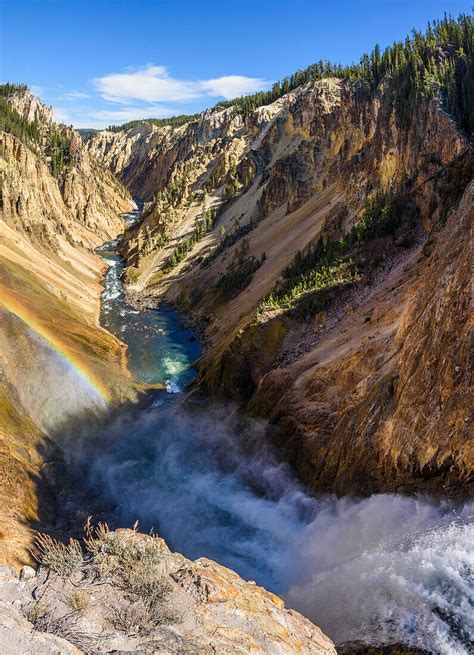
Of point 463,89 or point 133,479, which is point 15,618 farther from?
point 463,89

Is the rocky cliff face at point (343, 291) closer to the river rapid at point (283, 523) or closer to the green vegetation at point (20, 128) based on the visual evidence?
the river rapid at point (283, 523)

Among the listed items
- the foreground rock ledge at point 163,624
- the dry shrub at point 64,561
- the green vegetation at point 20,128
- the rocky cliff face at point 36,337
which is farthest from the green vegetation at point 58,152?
the foreground rock ledge at point 163,624

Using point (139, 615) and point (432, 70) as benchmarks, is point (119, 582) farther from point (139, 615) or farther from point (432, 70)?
point (432, 70)

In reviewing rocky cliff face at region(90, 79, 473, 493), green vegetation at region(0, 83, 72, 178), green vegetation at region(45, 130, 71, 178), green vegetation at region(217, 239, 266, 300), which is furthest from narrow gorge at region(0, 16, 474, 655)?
green vegetation at region(45, 130, 71, 178)

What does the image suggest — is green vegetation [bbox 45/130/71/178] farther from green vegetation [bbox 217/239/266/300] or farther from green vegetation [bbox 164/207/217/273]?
green vegetation [bbox 217/239/266/300]

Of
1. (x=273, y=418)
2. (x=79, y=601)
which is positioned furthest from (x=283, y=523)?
(x=79, y=601)

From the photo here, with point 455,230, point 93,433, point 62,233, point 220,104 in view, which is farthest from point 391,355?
point 220,104
